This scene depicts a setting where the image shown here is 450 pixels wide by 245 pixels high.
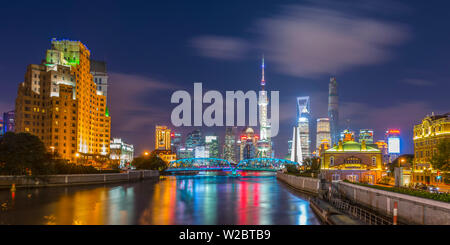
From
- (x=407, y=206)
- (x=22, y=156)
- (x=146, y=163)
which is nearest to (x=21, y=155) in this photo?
(x=22, y=156)

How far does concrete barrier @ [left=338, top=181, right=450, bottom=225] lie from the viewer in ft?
79.1

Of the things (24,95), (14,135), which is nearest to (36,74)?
(24,95)

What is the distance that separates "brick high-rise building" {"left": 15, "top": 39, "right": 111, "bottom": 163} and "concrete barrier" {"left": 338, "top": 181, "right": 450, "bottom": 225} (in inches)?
3758

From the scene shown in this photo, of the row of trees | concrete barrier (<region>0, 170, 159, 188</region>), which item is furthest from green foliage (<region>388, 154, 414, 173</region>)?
the row of trees

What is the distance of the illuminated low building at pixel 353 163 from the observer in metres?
83.6

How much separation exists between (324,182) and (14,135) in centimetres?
5689

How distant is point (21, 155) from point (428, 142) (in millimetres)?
81563

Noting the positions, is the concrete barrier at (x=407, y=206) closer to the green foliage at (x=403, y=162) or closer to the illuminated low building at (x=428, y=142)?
the illuminated low building at (x=428, y=142)

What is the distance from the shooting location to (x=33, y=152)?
68812mm

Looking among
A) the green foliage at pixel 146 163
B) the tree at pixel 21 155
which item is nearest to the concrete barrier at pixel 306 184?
the tree at pixel 21 155

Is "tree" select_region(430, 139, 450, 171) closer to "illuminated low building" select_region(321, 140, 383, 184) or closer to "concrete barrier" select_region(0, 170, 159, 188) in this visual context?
"illuminated low building" select_region(321, 140, 383, 184)

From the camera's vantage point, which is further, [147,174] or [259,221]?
[147,174]

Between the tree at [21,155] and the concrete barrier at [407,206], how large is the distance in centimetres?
5735
